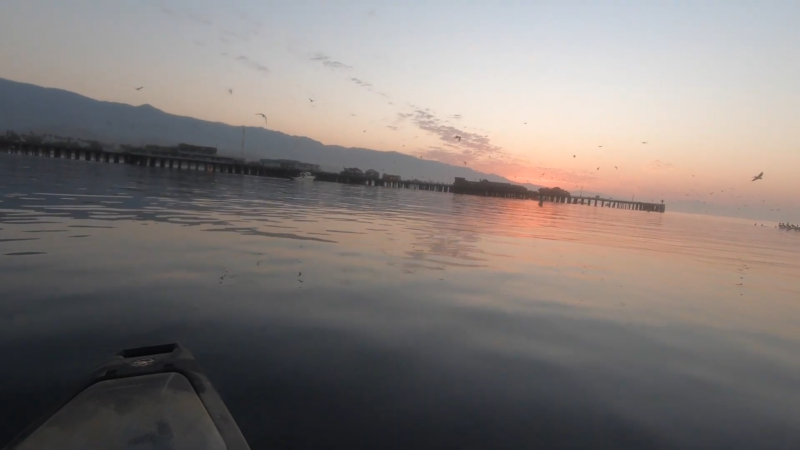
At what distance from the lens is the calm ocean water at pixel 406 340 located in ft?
13.9

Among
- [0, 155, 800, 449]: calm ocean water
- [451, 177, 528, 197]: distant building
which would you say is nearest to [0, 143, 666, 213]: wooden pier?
[451, 177, 528, 197]: distant building

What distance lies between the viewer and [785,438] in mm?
4500

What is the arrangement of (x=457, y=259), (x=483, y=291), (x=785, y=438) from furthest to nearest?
1. (x=457, y=259)
2. (x=483, y=291)
3. (x=785, y=438)

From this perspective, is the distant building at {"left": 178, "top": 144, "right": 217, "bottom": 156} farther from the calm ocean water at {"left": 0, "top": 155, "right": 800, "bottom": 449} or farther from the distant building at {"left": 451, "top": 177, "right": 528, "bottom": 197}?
the calm ocean water at {"left": 0, "top": 155, "right": 800, "bottom": 449}

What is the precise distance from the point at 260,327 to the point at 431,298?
3.39m

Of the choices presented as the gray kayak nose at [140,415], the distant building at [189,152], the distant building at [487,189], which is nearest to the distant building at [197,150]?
the distant building at [189,152]

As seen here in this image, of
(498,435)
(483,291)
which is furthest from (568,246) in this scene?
(498,435)

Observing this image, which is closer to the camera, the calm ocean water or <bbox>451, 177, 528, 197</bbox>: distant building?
the calm ocean water

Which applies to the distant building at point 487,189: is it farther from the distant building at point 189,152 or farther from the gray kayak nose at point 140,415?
the gray kayak nose at point 140,415

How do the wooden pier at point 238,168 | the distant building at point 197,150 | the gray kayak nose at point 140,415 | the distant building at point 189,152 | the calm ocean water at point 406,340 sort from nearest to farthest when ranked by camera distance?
the gray kayak nose at point 140,415
the calm ocean water at point 406,340
the wooden pier at point 238,168
the distant building at point 189,152
the distant building at point 197,150

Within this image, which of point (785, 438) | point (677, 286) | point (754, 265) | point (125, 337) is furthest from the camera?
point (754, 265)

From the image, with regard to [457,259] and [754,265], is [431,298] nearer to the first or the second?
[457,259]

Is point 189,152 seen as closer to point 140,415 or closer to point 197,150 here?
point 197,150

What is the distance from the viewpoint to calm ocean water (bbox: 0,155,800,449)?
4.22 meters
